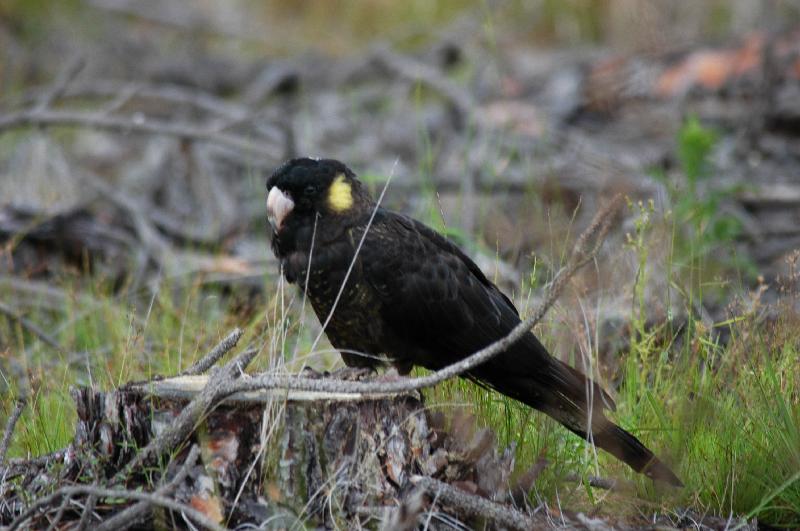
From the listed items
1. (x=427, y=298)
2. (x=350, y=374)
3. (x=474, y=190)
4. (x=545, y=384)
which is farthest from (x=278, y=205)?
(x=474, y=190)

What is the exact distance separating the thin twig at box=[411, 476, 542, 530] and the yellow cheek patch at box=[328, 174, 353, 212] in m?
1.32

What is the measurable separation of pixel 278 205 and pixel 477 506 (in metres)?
1.53

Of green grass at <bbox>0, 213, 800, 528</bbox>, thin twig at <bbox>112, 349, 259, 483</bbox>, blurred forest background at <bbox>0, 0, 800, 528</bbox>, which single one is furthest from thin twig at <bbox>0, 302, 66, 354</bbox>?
thin twig at <bbox>112, 349, 259, 483</bbox>

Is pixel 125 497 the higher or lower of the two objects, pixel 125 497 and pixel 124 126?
the lower

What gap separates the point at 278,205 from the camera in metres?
3.96

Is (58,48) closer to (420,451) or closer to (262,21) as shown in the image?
(262,21)

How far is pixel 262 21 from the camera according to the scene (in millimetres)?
11656

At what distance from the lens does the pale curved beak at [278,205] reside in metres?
3.96

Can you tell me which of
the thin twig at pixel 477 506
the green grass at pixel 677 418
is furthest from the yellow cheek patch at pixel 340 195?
the thin twig at pixel 477 506

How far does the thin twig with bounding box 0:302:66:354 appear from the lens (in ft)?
15.7

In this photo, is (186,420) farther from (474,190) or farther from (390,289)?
(474,190)

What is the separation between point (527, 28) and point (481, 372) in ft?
26.5

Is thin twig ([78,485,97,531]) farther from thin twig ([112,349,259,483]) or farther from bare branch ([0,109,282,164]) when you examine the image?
bare branch ([0,109,282,164])

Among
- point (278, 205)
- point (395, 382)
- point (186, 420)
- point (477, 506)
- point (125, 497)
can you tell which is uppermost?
point (278, 205)
